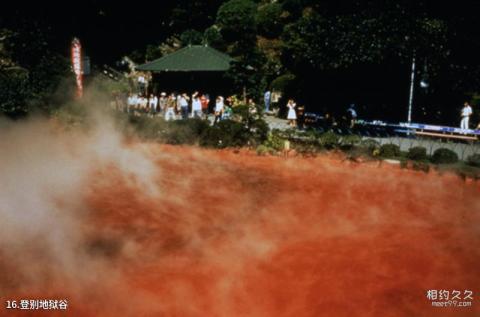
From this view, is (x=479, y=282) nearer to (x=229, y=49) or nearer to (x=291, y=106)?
(x=291, y=106)

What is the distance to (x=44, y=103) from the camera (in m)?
24.1

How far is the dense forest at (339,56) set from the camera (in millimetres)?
22250

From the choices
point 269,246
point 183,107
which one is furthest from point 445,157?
point 183,107

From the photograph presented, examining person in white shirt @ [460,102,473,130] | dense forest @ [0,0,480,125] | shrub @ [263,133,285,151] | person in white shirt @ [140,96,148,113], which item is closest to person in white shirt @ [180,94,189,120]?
person in white shirt @ [140,96,148,113]

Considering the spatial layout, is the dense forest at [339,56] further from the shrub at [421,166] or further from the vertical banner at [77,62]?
the shrub at [421,166]

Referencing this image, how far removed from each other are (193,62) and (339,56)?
14518 mm

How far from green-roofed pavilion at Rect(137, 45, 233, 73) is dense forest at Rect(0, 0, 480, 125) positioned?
207 cm

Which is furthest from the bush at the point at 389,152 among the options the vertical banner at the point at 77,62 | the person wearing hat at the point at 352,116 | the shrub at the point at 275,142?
the vertical banner at the point at 77,62

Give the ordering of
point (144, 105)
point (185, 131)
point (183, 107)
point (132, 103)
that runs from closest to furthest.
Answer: point (185, 131) → point (183, 107) → point (132, 103) → point (144, 105)

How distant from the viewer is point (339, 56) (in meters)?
23.1

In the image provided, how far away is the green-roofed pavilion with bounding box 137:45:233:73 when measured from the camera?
34.1 metres

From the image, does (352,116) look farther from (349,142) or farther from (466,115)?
(349,142)

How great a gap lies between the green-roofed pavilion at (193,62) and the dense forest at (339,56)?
207 cm

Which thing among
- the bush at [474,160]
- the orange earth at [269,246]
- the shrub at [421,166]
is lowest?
the orange earth at [269,246]
